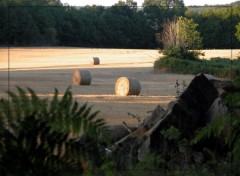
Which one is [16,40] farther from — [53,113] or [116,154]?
[53,113]

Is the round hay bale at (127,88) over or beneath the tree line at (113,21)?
beneath

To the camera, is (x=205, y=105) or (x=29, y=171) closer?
(x=29, y=171)

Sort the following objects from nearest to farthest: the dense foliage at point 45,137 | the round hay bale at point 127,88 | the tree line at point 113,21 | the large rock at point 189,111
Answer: the dense foliage at point 45,137 < the large rock at point 189,111 < the tree line at point 113,21 < the round hay bale at point 127,88

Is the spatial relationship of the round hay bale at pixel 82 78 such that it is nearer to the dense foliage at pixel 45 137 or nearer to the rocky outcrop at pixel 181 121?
the rocky outcrop at pixel 181 121

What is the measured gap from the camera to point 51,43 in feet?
57.7

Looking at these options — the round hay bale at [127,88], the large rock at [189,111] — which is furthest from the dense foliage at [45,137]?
the round hay bale at [127,88]

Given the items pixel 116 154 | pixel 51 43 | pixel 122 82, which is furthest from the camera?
pixel 122 82

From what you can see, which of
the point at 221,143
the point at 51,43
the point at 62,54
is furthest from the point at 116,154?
the point at 62,54

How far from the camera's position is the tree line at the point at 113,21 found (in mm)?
9648

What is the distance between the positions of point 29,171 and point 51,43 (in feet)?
51.2

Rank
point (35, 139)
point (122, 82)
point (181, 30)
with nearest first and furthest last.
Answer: point (35, 139)
point (181, 30)
point (122, 82)

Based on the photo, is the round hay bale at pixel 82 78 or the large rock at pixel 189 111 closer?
the large rock at pixel 189 111

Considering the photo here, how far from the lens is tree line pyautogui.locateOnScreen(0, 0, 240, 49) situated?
9.65 meters

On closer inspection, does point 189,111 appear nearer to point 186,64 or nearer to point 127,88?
point 127,88
